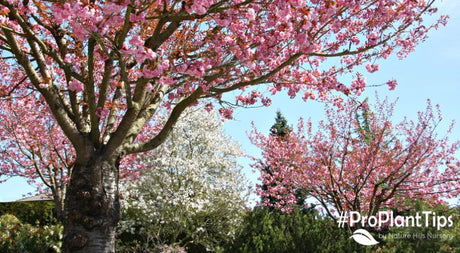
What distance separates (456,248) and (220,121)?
8.09 meters

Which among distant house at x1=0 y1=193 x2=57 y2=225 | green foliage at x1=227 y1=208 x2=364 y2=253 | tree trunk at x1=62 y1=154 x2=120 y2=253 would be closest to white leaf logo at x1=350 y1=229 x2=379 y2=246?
green foliage at x1=227 y1=208 x2=364 y2=253

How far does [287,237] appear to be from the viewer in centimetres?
614

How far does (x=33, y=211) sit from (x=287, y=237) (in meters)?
17.6

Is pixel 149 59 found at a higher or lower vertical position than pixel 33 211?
higher

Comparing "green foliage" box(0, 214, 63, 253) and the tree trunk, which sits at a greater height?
the tree trunk

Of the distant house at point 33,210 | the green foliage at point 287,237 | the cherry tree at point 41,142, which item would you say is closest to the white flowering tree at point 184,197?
the cherry tree at point 41,142

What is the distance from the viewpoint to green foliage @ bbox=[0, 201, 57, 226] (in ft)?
62.3

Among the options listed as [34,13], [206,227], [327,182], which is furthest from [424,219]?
[34,13]

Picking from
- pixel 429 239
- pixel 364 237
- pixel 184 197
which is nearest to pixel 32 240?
pixel 184 197

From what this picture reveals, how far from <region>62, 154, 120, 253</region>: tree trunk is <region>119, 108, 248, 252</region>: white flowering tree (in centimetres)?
493

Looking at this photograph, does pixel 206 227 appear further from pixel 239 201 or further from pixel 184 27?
pixel 184 27

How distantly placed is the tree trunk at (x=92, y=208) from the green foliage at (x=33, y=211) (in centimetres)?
1424

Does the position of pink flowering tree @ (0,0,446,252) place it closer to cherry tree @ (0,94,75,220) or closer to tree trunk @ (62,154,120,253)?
tree trunk @ (62,154,120,253)

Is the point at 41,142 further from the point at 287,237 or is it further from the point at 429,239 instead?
the point at 429,239
